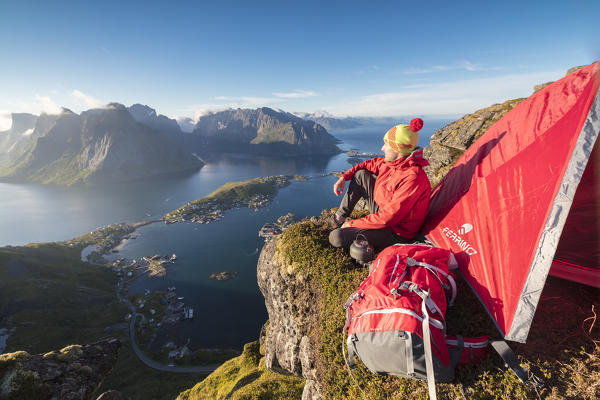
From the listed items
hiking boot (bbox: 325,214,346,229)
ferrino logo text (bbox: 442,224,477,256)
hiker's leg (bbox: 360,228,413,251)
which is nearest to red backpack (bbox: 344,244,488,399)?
ferrino logo text (bbox: 442,224,477,256)

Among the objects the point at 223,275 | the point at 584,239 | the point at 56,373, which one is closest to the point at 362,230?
the point at 584,239

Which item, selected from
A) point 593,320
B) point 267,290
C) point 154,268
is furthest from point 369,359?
point 154,268

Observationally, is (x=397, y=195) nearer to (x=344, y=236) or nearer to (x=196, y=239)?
(x=344, y=236)

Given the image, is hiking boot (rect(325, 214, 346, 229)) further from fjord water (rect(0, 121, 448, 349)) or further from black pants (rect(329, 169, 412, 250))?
fjord water (rect(0, 121, 448, 349))

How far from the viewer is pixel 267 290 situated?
1152 cm

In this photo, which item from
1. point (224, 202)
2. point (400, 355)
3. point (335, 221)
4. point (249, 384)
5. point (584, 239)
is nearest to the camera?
point (400, 355)

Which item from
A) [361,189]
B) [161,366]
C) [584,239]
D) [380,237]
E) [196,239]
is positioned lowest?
[161,366]

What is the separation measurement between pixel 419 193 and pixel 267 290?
8569 mm

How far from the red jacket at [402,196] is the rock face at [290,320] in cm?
384

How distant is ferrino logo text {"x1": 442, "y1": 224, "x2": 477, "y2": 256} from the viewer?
540 cm

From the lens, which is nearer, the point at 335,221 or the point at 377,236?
the point at 377,236

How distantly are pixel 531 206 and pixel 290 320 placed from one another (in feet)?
29.4

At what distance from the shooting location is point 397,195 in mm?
6203

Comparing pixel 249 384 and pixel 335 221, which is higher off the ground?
pixel 335 221
